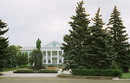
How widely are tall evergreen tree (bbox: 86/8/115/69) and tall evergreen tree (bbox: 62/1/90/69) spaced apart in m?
1.28

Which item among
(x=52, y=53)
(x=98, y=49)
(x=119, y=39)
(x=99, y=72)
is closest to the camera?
(x=99, y=72)

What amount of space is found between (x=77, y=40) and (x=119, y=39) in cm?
1022

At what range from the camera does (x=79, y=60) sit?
27906mm

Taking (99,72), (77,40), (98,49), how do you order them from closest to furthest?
(99,72), (98,49), (77,40)

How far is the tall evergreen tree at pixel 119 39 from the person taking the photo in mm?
35688

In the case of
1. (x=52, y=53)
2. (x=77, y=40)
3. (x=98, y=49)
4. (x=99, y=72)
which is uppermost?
(x=52, y=53)

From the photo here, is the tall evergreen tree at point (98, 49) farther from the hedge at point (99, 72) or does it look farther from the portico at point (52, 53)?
the portico at point (52, 53)

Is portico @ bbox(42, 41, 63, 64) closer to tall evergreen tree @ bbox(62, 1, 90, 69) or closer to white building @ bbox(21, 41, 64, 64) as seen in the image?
white building @ bbox(21, 41, 64, 64)

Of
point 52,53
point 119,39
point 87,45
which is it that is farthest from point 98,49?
point 52,53

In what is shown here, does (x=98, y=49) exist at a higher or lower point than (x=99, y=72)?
higher

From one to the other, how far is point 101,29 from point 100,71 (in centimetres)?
490

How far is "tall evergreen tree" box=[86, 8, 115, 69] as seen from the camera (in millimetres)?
26047

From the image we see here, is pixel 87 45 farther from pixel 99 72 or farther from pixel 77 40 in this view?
pixel 99 72

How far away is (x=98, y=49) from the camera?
2600 cm
